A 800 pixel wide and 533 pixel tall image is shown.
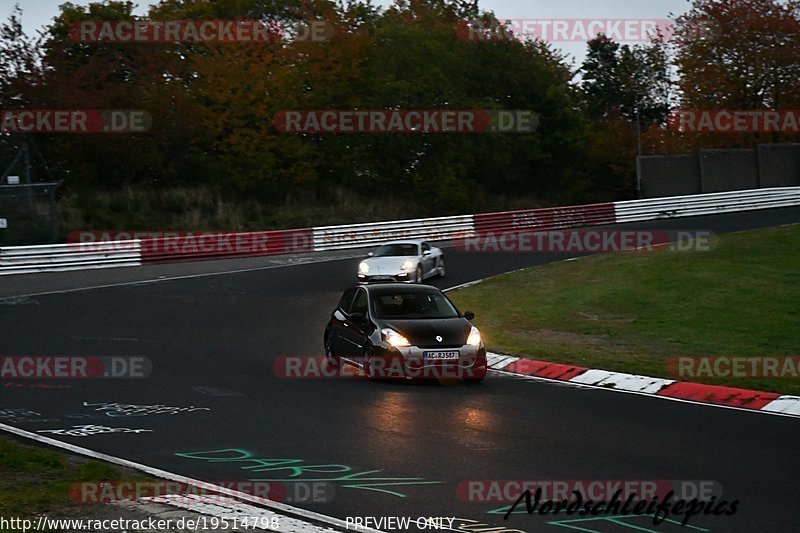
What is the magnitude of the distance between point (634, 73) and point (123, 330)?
221 feet

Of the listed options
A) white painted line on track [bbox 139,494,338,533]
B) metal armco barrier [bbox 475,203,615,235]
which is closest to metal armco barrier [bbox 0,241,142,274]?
metal armco barrier [bbox 475,203,615,235]

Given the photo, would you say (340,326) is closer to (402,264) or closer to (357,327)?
(357,327)

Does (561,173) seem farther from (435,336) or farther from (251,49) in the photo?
(435,336)

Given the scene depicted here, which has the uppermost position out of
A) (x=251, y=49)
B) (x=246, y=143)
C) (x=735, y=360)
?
(x=251, y=49)

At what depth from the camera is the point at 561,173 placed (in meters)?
61.7

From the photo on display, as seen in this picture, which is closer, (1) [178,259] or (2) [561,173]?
(1) [178,259]

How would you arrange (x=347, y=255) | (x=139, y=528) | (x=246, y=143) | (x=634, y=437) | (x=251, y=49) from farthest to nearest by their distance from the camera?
(x=251, y=49)
(x=246, y=143)
(x=347, y=255)
(x=634, y=437)
(x=139, y=528)

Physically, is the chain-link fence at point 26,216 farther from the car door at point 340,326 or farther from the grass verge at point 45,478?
the grass verge at point 45,478

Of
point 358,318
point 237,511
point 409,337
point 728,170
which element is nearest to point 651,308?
point 358,318

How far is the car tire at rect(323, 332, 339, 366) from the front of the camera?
16.6m

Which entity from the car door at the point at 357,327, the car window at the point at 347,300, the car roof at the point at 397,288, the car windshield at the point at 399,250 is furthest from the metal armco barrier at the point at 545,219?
the car door at the point at 357,327

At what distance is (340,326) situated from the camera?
16.4m

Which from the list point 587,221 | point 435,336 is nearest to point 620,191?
point 587,221

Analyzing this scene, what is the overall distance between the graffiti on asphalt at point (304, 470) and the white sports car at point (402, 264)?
1711 cm
